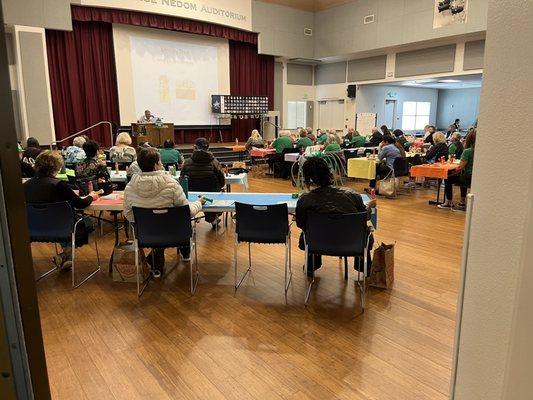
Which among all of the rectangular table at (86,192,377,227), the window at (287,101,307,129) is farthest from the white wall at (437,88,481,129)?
the rectangular table at (86,192,377,227)

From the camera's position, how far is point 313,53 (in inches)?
569

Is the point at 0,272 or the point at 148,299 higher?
the point at 0,272

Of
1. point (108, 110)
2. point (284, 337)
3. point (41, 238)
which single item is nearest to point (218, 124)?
point (108, 110)

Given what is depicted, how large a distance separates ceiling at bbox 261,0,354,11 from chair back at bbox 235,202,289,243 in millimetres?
11687

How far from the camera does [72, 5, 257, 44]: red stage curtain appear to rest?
32.4ft

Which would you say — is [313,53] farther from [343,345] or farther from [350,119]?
[343,345]

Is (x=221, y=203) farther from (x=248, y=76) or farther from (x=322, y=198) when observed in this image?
(x=248, y=76)

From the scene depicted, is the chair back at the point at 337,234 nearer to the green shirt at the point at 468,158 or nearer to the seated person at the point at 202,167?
the seated person at the point at 202,167

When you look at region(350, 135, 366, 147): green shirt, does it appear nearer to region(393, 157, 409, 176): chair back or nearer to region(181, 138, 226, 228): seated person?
region(393, 157, 409, 176): chair back

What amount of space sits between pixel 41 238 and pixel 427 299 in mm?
3327

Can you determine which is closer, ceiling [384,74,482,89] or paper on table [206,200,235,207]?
paper on table [206,200,235,207]

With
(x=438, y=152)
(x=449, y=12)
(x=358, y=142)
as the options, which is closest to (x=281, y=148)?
(x=358, y=142)

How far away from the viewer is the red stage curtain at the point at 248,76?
1328cm

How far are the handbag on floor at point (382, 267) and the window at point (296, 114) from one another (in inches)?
485
